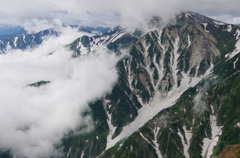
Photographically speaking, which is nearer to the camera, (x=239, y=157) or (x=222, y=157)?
(x=239, y=157)

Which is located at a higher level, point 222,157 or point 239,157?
point 239,157
